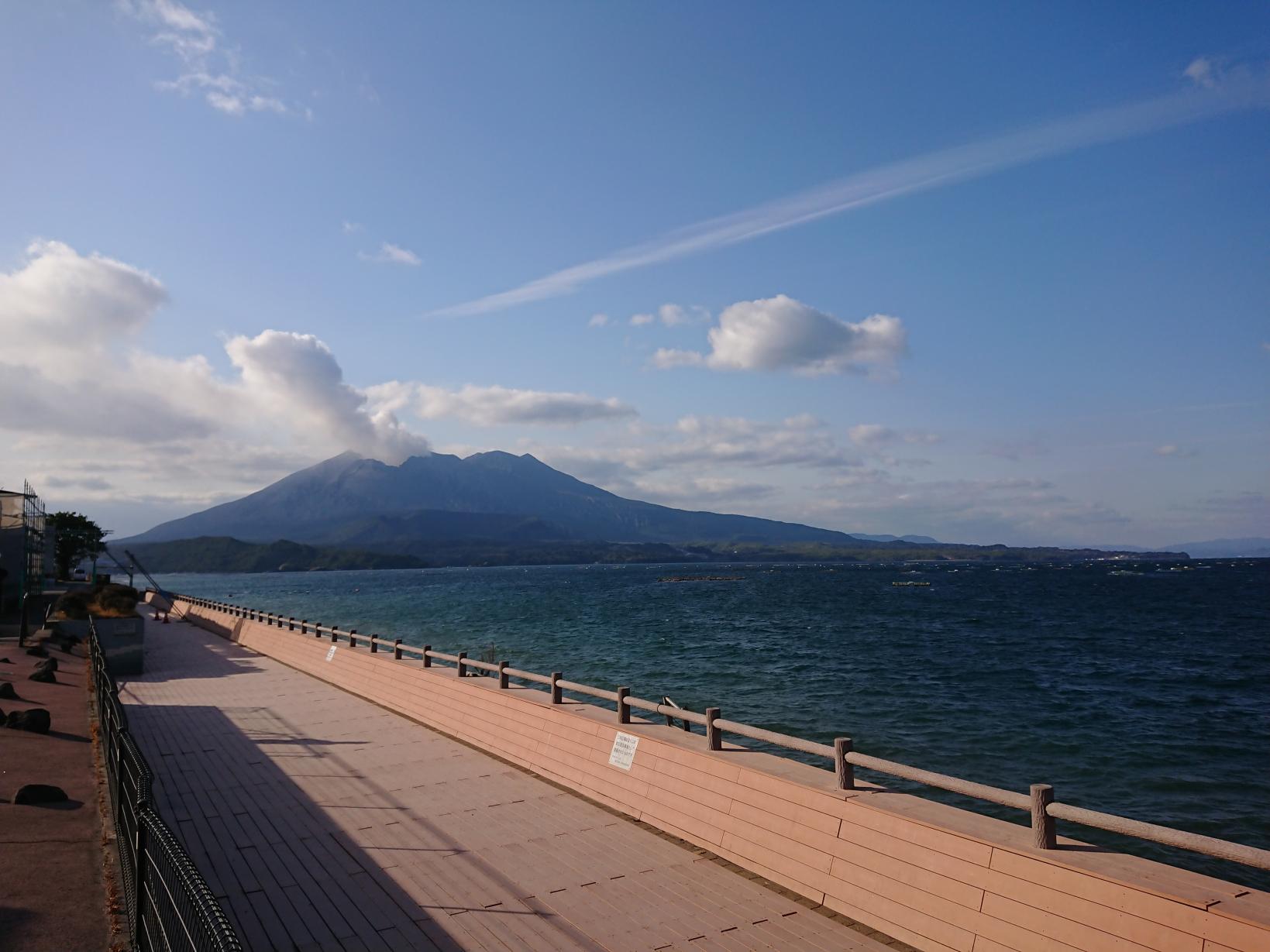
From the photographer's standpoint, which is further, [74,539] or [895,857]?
[74,539]

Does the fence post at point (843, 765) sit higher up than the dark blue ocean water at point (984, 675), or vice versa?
the fence post at point (843, 765)

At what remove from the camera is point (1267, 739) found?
79.9 ft

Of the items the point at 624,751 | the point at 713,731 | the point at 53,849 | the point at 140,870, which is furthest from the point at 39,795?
the point at 713,731

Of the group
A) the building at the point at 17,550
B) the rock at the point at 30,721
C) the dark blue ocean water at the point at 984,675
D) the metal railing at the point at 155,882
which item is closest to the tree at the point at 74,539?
the dark blue ocean water at the point at 984,675

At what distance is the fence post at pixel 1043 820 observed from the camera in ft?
21.3

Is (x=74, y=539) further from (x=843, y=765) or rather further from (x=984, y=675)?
(x=843, y=765)

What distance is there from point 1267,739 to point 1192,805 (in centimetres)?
950

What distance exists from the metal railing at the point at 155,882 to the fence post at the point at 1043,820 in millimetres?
5746

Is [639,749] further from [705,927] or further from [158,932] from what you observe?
[158,932]

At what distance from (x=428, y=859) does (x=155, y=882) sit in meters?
3.69

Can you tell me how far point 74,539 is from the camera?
307 feet

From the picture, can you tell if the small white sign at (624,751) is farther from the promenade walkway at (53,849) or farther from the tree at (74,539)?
the tree at (74,539)

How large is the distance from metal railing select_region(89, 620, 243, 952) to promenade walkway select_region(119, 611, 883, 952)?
1.22 metres

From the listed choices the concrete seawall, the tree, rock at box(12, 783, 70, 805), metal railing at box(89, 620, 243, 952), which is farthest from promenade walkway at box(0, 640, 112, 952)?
the tree
